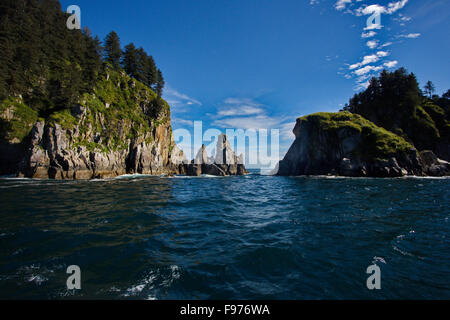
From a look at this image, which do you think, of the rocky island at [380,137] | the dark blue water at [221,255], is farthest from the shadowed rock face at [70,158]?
the rocky island at [380,137]

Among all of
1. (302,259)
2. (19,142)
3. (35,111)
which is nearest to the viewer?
(302,259)

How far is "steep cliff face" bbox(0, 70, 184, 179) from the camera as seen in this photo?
36.3 meters

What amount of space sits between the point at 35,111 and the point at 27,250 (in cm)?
5357

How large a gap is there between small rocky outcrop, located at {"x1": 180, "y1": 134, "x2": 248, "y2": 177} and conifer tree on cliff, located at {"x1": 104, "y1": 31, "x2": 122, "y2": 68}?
162 ft

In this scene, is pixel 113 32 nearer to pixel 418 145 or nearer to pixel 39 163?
pixel 39 163

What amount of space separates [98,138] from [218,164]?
49058 millimetres

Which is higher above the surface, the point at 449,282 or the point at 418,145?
the point at 418,145

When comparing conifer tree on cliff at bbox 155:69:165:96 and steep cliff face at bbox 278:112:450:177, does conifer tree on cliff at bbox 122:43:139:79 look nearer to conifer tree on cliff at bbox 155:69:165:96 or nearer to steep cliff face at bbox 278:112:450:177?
conifer tree on cliff at bbox 155:69:165:96

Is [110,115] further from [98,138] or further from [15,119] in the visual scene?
[15,119]

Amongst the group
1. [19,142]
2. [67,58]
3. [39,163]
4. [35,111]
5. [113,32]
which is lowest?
[39,163]

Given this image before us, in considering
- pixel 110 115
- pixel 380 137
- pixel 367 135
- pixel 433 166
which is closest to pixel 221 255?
pixel 110 115

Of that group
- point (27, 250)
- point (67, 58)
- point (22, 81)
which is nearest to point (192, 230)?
point (27, 250)

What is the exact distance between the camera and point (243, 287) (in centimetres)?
466

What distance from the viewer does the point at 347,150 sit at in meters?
61.8
